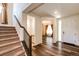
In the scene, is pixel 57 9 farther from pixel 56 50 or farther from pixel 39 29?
pixel 56 50

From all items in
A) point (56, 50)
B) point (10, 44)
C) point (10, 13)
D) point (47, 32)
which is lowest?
point (56, 50)

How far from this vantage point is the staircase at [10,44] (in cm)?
186

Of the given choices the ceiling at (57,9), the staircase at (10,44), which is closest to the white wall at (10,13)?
the staircase at (10,44)

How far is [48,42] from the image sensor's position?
2.01m

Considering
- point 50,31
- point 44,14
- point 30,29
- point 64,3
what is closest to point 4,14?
point 30,29

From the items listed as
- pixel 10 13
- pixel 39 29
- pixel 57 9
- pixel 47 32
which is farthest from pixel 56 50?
pixel 10 13

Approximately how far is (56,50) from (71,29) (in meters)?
0.44

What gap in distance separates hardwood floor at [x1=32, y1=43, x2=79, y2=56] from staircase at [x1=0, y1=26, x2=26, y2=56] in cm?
25

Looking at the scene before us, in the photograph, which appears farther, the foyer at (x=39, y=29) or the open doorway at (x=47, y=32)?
the open doorway at (x=47, y=32)

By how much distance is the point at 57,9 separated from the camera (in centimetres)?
191

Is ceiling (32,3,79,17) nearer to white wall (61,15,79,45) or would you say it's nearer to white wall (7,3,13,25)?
white wall (61,15,79,45)

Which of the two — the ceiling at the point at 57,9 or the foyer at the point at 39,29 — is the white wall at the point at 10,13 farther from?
the ceiling at the point at 57,9

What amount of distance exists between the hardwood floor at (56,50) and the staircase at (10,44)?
0.82 ft

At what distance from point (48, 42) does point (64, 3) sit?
27.9 inches
